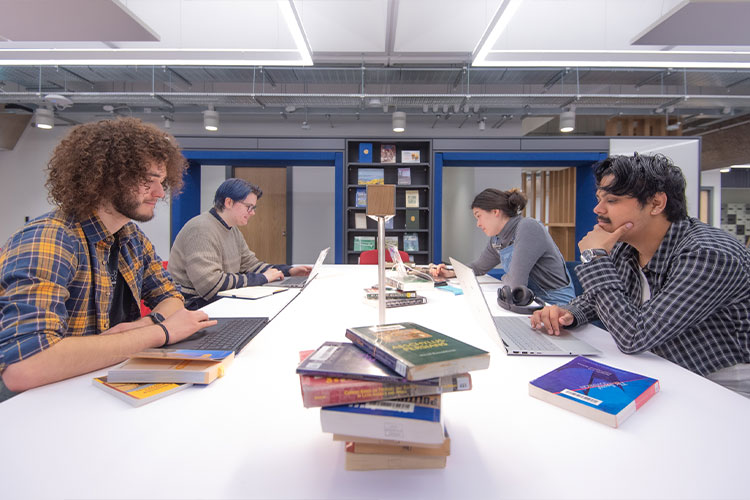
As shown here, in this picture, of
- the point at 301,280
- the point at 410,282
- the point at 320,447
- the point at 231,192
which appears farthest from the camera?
the point at 231,192

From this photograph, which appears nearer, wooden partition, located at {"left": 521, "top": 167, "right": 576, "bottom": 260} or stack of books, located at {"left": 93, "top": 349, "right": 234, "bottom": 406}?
stack of books, located at {"left": 93, "top": 349, "right": 234, "bottom": 406}

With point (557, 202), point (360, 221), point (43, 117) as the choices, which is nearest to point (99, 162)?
point (360, 221)

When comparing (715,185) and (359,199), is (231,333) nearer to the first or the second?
(359,199)

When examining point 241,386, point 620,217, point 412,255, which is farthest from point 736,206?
point 241,386

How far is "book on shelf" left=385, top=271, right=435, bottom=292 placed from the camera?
81.1 inches

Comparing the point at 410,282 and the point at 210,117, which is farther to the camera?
the point at 210,117

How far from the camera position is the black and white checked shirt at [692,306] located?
1.10m

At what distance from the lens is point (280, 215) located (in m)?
7.98

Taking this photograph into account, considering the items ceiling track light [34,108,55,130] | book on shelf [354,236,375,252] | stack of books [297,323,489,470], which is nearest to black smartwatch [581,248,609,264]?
stack of books [297,323,489,470]

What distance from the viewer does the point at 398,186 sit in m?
5.87

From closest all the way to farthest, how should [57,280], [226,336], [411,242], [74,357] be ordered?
[74,357] → [57,280] → [226,336] → [411,242]

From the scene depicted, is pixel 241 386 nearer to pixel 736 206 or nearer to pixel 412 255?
pixel 412 255

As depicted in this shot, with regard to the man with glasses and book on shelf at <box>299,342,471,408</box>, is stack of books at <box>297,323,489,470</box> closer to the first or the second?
book on shelf at <box>299,342,471,408</box>

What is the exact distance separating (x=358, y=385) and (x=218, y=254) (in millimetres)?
2417
